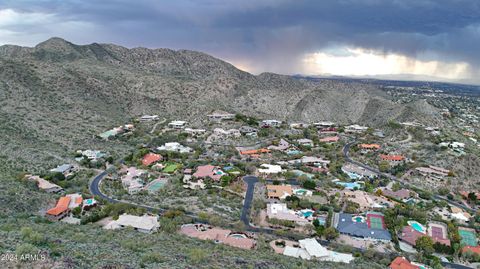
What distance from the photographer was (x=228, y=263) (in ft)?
52.0

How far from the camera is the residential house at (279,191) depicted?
36.9 meters

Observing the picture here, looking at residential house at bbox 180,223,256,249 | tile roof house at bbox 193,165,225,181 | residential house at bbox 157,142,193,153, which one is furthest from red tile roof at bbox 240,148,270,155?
residential house at bbox 180,223,256,249

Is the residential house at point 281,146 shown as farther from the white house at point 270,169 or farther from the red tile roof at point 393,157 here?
the red tile roof at point 393,157

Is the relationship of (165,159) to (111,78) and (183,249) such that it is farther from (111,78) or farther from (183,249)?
(111,78)

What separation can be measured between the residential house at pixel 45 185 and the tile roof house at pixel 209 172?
15.5m

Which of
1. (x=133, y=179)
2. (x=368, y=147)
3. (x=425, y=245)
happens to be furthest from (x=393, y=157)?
(x=133, y=179)

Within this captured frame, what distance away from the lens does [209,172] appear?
4253 centimetres

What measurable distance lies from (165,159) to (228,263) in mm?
35286

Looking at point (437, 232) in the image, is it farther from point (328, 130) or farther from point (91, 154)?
point (328, 130)

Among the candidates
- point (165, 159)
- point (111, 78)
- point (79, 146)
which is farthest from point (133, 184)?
point (111, 78)

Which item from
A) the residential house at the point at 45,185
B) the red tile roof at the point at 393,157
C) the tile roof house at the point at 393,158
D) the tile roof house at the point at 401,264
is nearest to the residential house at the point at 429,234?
the tile roof house at the point at 401,264

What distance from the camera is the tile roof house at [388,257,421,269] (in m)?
23.1

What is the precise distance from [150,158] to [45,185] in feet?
49.8

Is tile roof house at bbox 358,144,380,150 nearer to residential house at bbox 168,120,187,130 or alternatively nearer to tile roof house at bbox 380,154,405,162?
tile roof house at bbox 380,154,405,162
